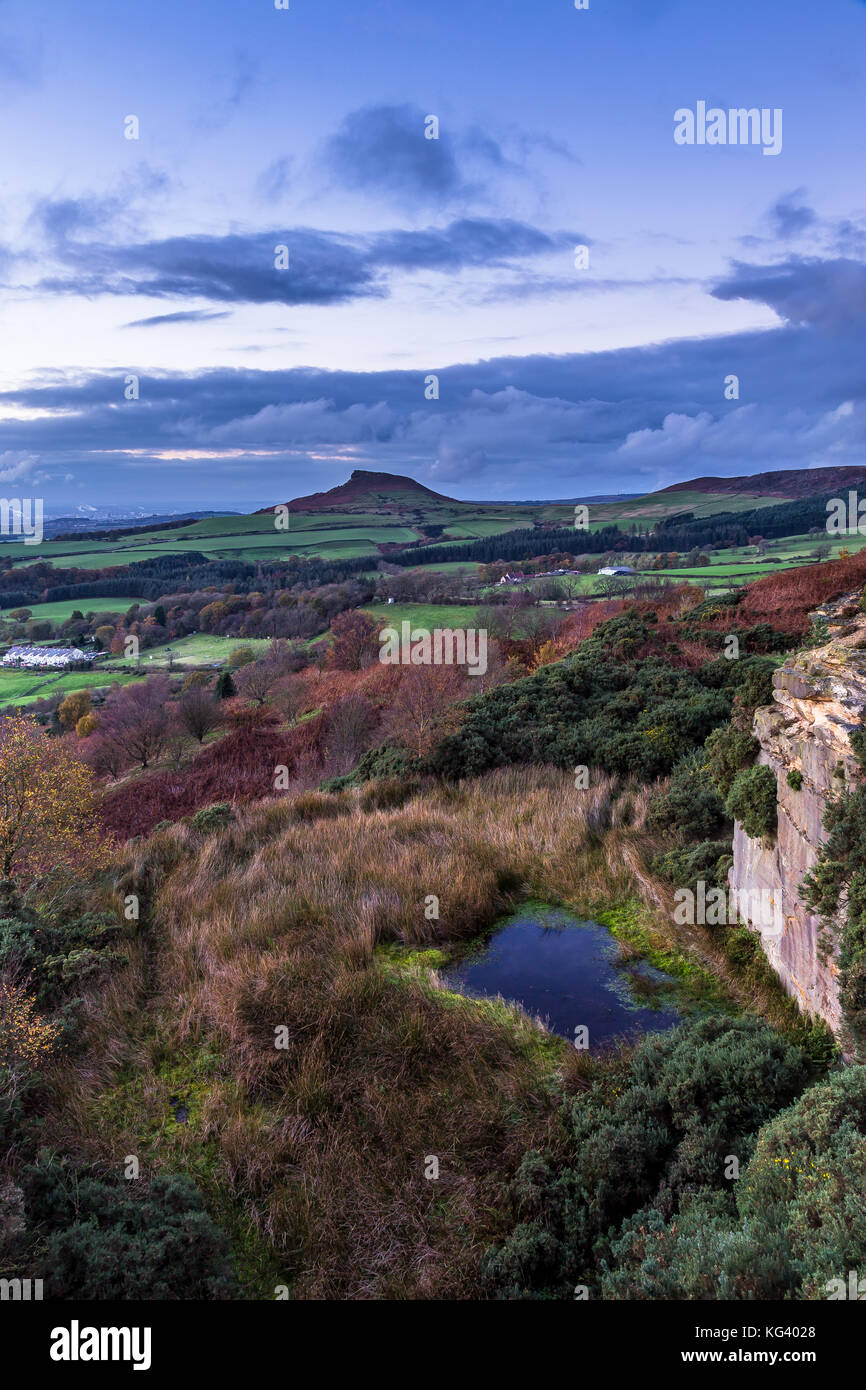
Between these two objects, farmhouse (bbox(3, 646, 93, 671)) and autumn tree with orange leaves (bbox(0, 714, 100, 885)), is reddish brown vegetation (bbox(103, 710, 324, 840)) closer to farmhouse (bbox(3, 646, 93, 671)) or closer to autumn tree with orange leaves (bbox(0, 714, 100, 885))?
autumn tree with orange leaves (bbox(0, 714, 100, 885))

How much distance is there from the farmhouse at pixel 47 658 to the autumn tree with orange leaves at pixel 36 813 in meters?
64.6

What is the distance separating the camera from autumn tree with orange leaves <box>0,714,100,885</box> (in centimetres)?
1062

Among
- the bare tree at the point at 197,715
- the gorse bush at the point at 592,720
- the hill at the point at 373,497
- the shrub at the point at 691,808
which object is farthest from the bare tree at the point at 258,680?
the hill at the point at 373,497

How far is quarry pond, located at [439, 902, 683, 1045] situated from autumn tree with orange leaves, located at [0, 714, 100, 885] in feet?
21.2

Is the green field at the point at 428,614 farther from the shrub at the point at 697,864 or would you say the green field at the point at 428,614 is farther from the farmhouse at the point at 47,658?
the shrub at the point at 697,864

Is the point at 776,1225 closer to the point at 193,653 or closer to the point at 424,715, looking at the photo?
the point at 424,715

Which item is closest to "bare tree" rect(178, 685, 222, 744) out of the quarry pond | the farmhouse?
the farmhouse

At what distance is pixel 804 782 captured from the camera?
523cm

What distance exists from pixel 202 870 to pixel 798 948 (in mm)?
6707

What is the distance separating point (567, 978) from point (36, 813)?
8.97 m

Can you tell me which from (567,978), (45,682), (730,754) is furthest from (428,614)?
(567,978)

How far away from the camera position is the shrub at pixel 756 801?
19.2 feet

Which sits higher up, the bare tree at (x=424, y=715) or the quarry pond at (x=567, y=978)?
the bare tree at (x=424, y=715)

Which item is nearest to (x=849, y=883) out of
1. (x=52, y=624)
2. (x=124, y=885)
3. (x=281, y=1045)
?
(x=281, y=1045)
